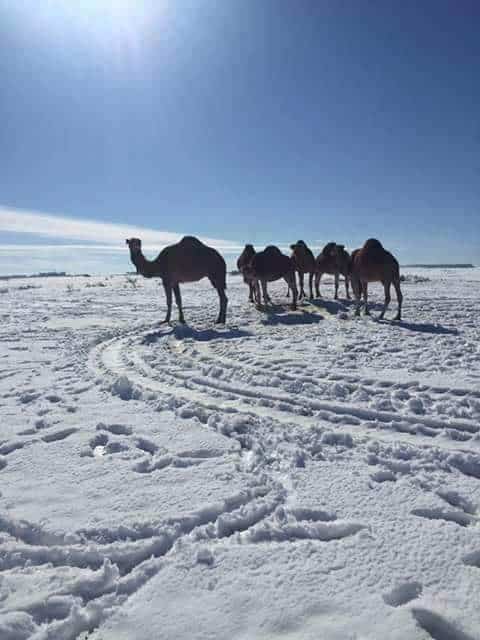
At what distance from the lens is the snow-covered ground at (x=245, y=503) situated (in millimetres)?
2084

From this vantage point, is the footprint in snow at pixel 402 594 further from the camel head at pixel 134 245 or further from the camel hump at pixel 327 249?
the camel hump at pixel 327 249

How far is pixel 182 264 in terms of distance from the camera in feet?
41.5

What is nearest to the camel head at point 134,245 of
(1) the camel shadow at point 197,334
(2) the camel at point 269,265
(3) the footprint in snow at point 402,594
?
(1) the camel shadow at point 197,334

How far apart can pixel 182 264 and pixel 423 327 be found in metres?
7.23

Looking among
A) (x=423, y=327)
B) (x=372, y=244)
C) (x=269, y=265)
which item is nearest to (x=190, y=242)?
(x=269, y=265)

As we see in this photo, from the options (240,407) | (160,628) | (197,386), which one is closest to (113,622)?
(160,628)

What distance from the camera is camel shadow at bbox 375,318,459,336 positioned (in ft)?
31.7

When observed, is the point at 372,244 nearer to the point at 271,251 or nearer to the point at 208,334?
the point at 271,251

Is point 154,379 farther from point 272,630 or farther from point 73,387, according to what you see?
point 272,630

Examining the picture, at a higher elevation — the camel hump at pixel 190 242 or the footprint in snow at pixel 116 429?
the camel hump at pixel 190 242

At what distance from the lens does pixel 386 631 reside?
194cm

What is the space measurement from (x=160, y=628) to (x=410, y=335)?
860 cm

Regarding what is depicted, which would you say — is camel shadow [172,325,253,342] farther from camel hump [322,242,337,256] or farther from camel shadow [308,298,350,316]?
camel hump [322,242,337,256]

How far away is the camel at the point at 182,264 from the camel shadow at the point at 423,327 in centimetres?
505
